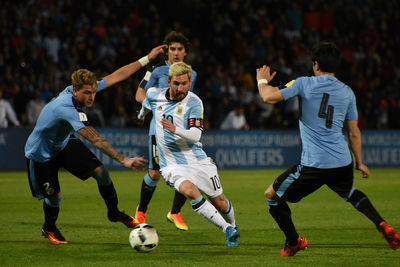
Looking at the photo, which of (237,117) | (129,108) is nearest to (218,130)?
(237,117)

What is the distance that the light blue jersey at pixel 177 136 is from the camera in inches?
291

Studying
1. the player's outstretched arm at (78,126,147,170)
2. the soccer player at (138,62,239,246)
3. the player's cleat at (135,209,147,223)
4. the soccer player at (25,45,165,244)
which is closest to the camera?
the player's outstretched arm at (78,126,147,170)

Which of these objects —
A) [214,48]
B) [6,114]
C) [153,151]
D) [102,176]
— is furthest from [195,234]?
[214,48]

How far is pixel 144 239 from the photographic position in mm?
6898

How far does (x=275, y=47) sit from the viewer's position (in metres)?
23.8

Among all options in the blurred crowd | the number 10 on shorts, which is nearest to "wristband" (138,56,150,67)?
the number 10 on shorts

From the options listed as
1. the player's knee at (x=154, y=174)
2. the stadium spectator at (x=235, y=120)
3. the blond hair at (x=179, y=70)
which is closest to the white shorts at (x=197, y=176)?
the blond hair at (x=179, y=70)

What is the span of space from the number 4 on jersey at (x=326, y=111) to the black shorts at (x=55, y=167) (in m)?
2.85

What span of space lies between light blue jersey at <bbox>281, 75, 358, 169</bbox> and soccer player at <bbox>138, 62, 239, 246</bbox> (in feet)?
4.08

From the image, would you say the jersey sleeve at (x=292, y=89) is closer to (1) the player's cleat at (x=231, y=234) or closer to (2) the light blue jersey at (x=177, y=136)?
(2) the light blue jersey at (x=177, y=136)

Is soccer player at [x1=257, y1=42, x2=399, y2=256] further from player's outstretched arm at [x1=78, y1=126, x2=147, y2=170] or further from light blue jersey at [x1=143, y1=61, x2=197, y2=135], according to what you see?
light blue jersey at [x1=143, y1=61, x2=197, y2=135]

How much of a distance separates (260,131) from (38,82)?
6791 mm

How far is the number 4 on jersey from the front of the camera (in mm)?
6527

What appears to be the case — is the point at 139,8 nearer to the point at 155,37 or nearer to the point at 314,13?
the point at 155,37
